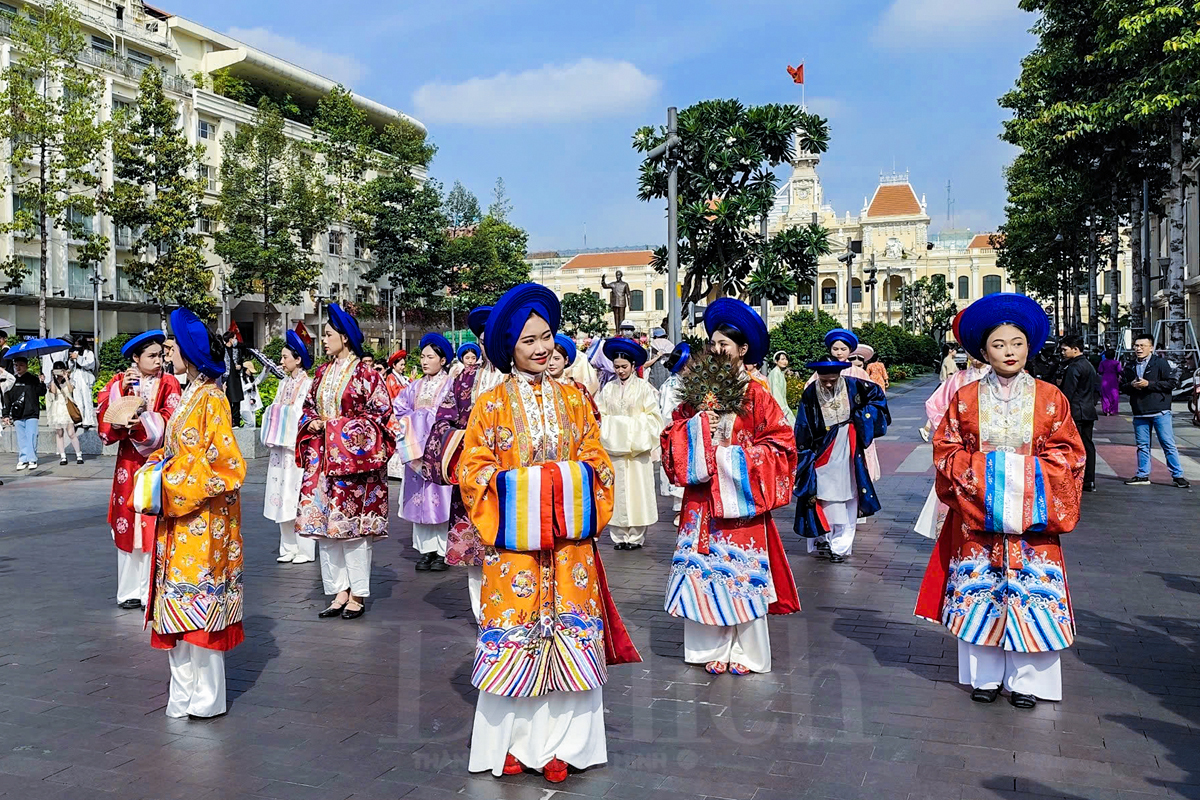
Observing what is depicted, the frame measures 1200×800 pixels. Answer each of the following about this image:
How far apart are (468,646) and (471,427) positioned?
230 cm

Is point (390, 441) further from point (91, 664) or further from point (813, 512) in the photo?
point (813, 512)

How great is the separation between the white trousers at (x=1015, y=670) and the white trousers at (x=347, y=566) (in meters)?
3.64

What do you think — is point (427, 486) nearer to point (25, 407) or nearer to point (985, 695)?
point (985, 695)

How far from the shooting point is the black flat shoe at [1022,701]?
4.86 meters

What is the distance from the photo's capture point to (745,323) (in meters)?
5.51

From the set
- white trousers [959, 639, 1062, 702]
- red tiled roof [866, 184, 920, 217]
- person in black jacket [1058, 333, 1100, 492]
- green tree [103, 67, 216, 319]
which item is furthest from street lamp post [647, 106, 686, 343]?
red tiled roof [866, 184, 920, 217]

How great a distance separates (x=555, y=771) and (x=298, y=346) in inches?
186

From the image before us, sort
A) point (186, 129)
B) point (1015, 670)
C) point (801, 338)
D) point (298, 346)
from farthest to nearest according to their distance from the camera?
point (186, 129) → point (801, 338) → point (298, 346) → point (1015, 670)

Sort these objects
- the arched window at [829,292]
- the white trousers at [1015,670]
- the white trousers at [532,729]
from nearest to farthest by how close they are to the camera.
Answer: the white trousers at [532,729] < the white trousers at [1015,670] < the arched window at [829,292]

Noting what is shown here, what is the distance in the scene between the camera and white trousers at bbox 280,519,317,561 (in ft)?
28.3

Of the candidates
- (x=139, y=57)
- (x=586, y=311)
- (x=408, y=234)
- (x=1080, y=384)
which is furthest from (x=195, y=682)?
(x=586, y=311)

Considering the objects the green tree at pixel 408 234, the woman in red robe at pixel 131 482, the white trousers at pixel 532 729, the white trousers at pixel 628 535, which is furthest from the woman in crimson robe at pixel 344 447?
the green tree at pixel 408 234

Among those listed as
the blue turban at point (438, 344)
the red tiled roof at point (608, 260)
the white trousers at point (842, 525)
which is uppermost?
the red tiled roof at point (608, 260)

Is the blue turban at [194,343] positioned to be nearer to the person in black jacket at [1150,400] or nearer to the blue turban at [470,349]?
the blue turban at [470,349]
